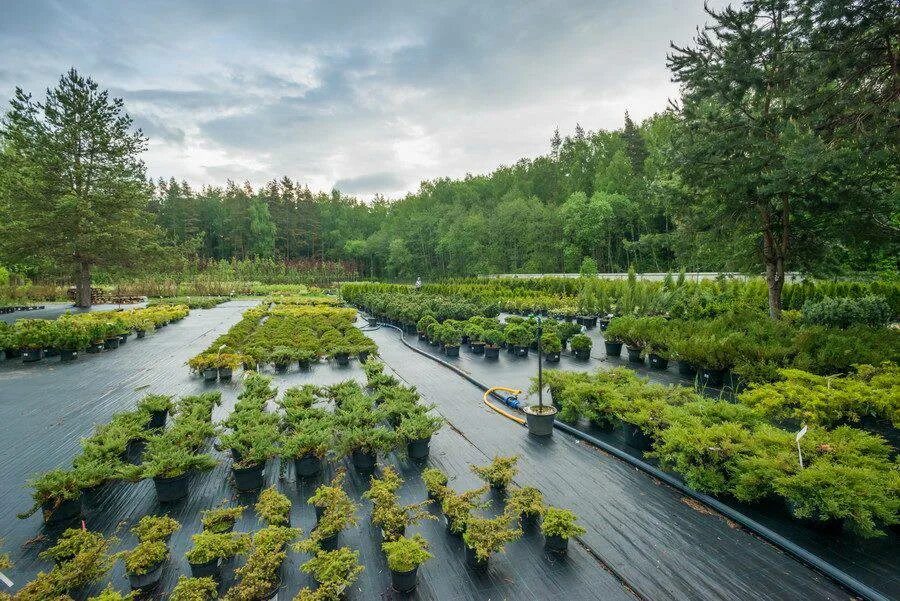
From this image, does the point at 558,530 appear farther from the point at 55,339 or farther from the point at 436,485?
the point at 55,339

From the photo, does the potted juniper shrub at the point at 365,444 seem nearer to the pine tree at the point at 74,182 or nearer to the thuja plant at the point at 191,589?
the thuja plant at the point at 191,589

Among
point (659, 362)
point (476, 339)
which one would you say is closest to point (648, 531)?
point (659, 362)

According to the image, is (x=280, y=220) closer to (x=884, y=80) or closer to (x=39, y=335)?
(x=39, y=335)

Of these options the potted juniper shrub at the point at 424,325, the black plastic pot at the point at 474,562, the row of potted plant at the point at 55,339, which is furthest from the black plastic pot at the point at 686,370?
the row of potted plant at the point at 55,339

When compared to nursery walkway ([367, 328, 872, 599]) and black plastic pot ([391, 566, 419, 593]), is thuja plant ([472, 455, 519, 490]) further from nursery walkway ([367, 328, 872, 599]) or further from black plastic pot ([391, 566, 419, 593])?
black plastic pot ([391, 566, 419, 593])

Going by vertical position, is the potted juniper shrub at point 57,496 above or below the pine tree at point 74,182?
below

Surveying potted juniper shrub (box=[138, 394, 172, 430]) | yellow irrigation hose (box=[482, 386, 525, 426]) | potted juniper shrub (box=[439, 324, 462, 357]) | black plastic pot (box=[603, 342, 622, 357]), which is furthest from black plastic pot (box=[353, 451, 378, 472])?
black plastic pot (box=[603, 342, 622, 357])
